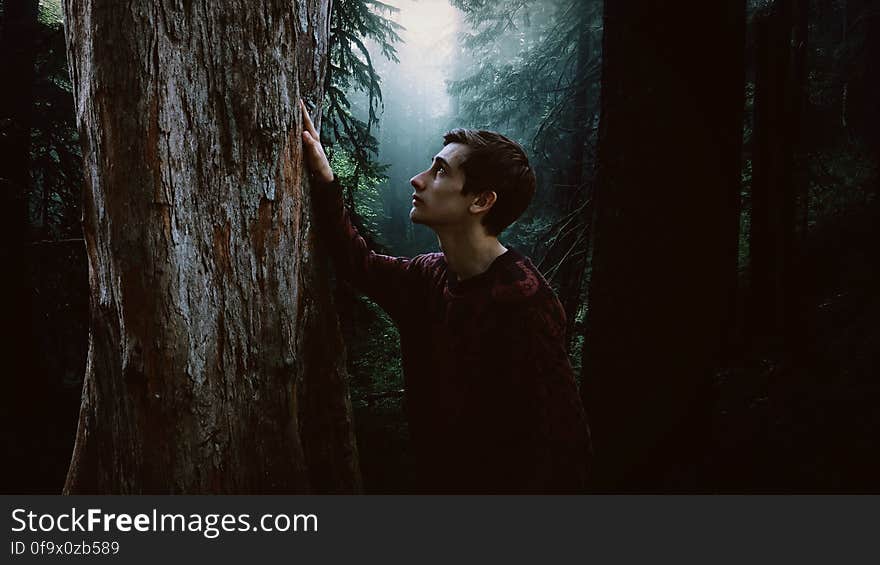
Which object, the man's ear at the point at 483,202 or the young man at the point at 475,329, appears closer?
the young man at the point at 475,329

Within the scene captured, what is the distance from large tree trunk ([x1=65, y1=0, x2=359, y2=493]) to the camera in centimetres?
162

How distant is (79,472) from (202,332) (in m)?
0.82

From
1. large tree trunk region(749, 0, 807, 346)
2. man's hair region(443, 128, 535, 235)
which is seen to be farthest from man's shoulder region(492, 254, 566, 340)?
large tree trunk region(749, 0, 807, 346)

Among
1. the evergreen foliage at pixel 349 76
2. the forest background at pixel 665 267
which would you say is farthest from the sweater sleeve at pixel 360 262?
the evergreen foliage at pixel 349 76

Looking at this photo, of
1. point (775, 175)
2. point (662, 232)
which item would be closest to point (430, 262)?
point (662, 232)

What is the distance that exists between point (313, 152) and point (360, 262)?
0.63 metres

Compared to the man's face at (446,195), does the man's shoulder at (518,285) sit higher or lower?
lower

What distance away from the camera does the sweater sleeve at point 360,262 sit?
233 cm

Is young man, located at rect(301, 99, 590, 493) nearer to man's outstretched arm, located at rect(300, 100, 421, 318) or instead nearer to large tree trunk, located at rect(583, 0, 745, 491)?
man's outstretched arm, located at rect(300, 100, 421, 318)

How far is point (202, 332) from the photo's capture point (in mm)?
1716

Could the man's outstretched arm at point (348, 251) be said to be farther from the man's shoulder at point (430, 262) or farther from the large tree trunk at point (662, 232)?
the large tree trunk at point (662, 232)

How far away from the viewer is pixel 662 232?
323 centimetres

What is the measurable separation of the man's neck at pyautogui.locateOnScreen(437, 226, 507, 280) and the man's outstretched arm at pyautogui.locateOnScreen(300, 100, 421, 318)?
0.30 meters
